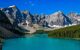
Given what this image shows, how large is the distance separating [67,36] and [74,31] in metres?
Answer: 7.25

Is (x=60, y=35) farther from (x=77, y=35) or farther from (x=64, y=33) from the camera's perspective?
(x=77, y=35)

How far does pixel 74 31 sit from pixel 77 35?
37.5 ft

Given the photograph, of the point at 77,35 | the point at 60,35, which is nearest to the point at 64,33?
the point at 60,35

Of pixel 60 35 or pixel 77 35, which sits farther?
pixel 60 35

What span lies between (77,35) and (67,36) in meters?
10.4

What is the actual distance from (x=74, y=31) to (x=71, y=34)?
4.99 metres

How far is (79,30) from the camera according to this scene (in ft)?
638

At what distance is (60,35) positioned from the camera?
199000mm

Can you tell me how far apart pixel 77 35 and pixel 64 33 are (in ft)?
53.8

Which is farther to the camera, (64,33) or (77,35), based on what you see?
(64,33)

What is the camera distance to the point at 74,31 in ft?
636

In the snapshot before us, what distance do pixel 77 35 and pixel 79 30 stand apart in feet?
41.0

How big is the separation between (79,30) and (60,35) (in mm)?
15237
